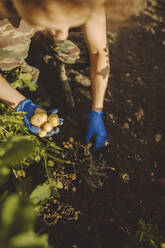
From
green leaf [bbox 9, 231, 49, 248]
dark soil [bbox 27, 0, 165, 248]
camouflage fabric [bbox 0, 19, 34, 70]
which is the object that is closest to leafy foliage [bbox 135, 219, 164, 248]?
dark soil [bbox 27, 0, 165, 248]

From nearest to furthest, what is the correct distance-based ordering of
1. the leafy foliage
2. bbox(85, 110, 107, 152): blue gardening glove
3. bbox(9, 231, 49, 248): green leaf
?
bbox(9, 231, 49, 248): green leaf, the leafy foliage, bbox(85, 110, 107, 152): blue gardening glove

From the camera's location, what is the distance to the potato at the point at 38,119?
122 centimetres

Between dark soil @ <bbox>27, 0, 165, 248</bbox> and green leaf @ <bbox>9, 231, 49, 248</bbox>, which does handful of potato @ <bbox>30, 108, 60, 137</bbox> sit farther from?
green leaf @ <bbox>9, 231, 49, 248</bbox>

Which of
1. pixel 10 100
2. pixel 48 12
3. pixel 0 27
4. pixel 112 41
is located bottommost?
pixel 10 100

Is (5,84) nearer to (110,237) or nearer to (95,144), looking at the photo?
(95,144)

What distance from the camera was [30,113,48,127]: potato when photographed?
3.99 feet

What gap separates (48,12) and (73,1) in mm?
88

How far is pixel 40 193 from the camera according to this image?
3.38 ft

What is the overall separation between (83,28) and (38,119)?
2.05 feet

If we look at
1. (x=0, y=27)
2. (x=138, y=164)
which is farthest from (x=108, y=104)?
(x=0, y=27)

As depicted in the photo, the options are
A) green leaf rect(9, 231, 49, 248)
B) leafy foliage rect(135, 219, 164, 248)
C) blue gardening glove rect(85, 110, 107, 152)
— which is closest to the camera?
green leaf rect(9, 231, 49, 248)

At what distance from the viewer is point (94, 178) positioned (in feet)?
4.35

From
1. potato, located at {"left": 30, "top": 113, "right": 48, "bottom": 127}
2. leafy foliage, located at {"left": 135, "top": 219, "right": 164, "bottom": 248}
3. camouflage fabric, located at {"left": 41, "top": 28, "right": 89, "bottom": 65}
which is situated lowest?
leafy foliage, located at {"left": 135, "top": 219, "right": 164, "bottom": 248}

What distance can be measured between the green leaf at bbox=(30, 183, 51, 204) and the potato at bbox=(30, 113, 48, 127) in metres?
0.41
